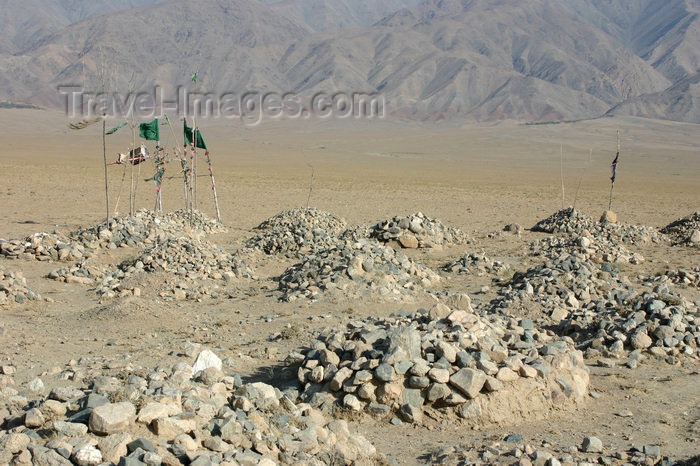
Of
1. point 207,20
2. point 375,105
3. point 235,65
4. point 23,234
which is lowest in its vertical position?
point 23,234

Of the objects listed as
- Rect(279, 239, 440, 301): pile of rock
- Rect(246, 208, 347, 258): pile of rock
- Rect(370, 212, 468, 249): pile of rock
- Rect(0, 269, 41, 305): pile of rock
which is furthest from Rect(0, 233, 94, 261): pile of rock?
Rect(370, 212, 468, 249): pile of rock

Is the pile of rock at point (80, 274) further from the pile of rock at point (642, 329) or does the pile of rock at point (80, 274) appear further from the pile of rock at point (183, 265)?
the pile of rock at point (642, 329)

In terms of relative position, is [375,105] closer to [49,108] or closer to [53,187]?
[49,108]

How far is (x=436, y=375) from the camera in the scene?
6137 mm

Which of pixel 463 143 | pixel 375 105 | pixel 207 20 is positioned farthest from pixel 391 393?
pixel 207 20

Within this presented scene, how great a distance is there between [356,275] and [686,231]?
38.0 ft

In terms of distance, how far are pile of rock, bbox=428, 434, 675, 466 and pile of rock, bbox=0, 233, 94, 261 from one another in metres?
10.9

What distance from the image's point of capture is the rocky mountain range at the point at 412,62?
445 feet

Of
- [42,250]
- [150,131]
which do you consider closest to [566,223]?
[150,131]

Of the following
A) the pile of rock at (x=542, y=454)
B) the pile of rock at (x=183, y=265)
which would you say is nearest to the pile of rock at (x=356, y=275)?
the pile of rock at (x=183, y=265)

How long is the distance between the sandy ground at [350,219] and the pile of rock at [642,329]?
423 millimetres

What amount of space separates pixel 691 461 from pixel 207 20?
201591mm

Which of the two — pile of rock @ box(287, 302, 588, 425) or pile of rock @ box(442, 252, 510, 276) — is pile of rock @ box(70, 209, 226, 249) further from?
pile of rock @ box(287, 302, 588, 425)

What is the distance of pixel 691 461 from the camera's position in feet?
15.8
